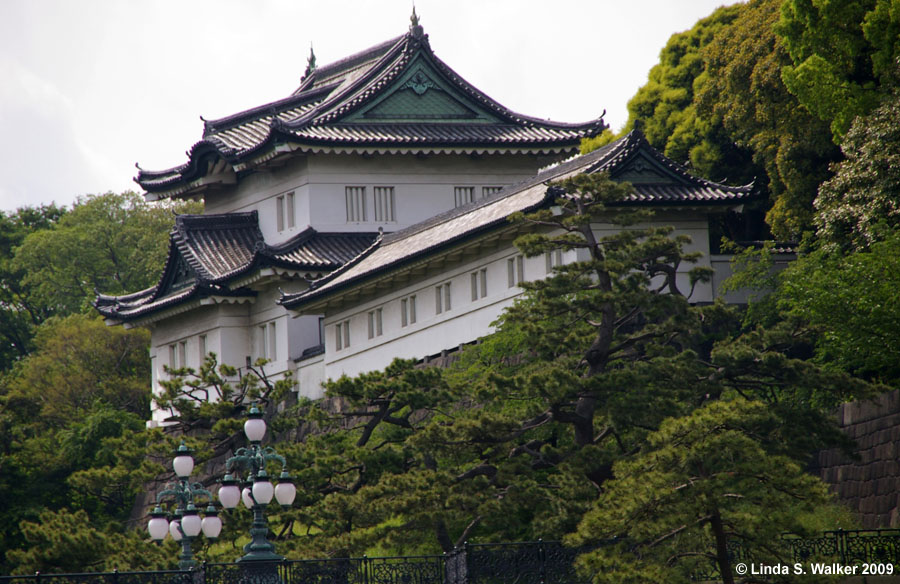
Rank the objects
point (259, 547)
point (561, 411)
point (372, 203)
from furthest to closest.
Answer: point (372, 203) < point (561, 411) < point (259, 547)

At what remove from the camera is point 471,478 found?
2664 cm

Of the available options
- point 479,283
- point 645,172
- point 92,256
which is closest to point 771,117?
point 645,172

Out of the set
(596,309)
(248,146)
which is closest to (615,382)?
(596,309)

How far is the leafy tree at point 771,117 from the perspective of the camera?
1417 inches

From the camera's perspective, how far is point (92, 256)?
6825cm

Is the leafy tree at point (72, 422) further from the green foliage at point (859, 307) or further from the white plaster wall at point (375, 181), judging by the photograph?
the green foliage at point (859, 307)

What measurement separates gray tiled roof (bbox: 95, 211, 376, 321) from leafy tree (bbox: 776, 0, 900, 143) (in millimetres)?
15411

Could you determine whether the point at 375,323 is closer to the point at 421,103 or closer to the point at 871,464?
the point at 421,103

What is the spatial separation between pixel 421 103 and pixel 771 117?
46.0 feet

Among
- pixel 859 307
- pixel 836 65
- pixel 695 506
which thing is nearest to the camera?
pixel 695 506

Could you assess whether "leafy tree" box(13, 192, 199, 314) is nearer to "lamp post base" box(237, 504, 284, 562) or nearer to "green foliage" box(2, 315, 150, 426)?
"green foliage" box(2, 315, 150, 426)

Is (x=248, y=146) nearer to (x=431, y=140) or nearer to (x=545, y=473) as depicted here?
(x=431, y=140)

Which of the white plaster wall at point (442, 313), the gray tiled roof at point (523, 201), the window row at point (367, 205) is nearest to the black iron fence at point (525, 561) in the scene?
the gray tiled roof at point (523, 201)

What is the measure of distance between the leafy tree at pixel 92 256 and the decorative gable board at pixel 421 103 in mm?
21011
